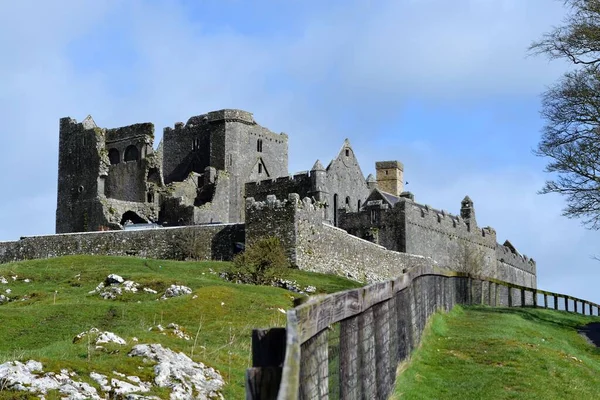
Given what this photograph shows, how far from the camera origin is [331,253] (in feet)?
160

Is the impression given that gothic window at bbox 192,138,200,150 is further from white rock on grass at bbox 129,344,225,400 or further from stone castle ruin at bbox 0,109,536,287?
white rock on grass at bbox 129,344,225,400

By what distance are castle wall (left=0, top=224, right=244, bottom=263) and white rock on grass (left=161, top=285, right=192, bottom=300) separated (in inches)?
624

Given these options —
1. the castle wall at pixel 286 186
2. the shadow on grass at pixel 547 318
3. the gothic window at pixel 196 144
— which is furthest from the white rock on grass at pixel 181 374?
the gothic window at pixel 196 144

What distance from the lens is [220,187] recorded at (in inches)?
2623

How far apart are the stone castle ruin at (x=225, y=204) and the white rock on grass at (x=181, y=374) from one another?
3153 cm

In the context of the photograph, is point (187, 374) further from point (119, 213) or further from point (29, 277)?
point (119, 213)

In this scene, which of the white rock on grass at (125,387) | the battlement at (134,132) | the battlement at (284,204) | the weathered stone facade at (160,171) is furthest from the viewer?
the battlement at (134,132)

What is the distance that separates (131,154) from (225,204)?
9.02 meters

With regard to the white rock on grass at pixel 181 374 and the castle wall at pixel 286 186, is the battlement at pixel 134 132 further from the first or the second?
the white rock on grass at pixel 181 374

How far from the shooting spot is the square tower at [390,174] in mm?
95375

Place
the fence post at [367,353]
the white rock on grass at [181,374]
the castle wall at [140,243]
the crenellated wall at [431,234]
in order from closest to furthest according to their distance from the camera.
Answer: the fence post at [367,353] < the white rock on grass at [181,374] < the castle wall at [140,243] < the crenellated wall at [431,234]

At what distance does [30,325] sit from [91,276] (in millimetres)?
13585

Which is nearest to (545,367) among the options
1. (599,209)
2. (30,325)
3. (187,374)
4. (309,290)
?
(187,374)

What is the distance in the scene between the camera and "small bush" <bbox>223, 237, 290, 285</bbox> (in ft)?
130
